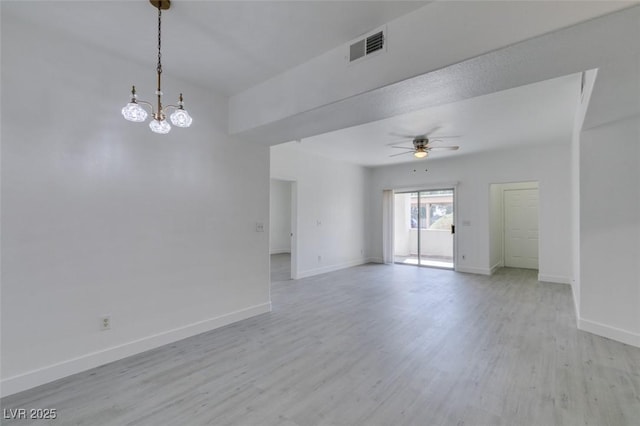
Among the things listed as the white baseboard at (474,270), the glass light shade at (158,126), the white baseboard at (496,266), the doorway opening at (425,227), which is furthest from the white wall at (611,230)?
the glass light shade at (158,126)

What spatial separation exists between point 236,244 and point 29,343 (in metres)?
1.96

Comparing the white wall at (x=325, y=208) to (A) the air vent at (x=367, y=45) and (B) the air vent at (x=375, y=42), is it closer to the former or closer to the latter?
(A) the air vent at (x=367, y=45)

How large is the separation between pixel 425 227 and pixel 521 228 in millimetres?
2457

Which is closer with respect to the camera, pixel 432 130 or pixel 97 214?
pixel 97 214

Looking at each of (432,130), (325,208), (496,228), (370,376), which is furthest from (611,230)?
(325,208)

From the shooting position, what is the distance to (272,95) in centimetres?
307

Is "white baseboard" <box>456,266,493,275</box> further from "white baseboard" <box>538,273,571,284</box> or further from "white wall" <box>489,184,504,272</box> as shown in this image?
"white baseboard" <box>538,273,571,284</box>

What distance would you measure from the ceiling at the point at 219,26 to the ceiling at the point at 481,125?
6.64ft

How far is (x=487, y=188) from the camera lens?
6605 mm

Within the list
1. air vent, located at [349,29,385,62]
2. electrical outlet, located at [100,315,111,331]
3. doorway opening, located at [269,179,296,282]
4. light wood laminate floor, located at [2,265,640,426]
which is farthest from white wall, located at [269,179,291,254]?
air vent, located at [349,29,385,62]

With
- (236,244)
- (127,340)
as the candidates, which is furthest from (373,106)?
(127,340)

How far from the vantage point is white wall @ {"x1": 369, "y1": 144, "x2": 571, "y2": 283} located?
578cm

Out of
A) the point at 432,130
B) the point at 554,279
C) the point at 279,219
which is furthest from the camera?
the point at 279,219

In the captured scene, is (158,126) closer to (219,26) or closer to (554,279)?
(219,26)
